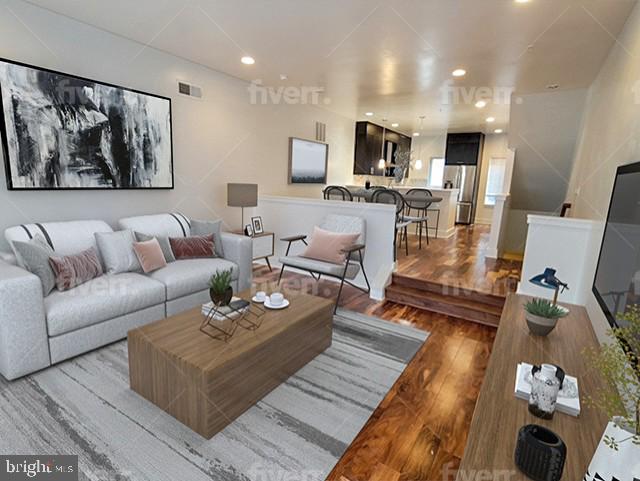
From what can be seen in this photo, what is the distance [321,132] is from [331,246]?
11.1ft

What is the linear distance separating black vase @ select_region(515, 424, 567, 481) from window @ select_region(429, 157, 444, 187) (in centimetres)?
921

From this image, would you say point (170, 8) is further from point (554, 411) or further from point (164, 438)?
point (554, 411)

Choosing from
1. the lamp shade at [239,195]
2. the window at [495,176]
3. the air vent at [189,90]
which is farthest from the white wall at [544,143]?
the air vent at [189,90]

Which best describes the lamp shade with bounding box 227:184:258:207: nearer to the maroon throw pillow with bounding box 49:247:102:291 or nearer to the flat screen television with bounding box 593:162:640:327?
the maroon throw pillow with bounding box 49:247:102:291

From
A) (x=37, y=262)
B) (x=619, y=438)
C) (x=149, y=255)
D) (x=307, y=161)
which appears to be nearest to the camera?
(x=619, y=438)

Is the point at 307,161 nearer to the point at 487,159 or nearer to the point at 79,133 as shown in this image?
the point at 79,133

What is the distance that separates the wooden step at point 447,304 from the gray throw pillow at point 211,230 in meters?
2.00

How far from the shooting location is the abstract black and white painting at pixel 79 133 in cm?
279

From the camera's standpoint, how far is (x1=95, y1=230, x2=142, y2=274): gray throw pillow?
298 centimetres

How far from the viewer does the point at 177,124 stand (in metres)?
4.02

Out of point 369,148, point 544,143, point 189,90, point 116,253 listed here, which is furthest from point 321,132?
point 116,253

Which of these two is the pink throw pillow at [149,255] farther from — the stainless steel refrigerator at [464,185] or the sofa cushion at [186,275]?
the stainless steel refrigerator at [464,185]

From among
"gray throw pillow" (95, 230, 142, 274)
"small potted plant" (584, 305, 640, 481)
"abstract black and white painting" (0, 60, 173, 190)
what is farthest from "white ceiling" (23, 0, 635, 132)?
"small potted plant" (584, 305, 640, 481)

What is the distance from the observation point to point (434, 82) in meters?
4.45
